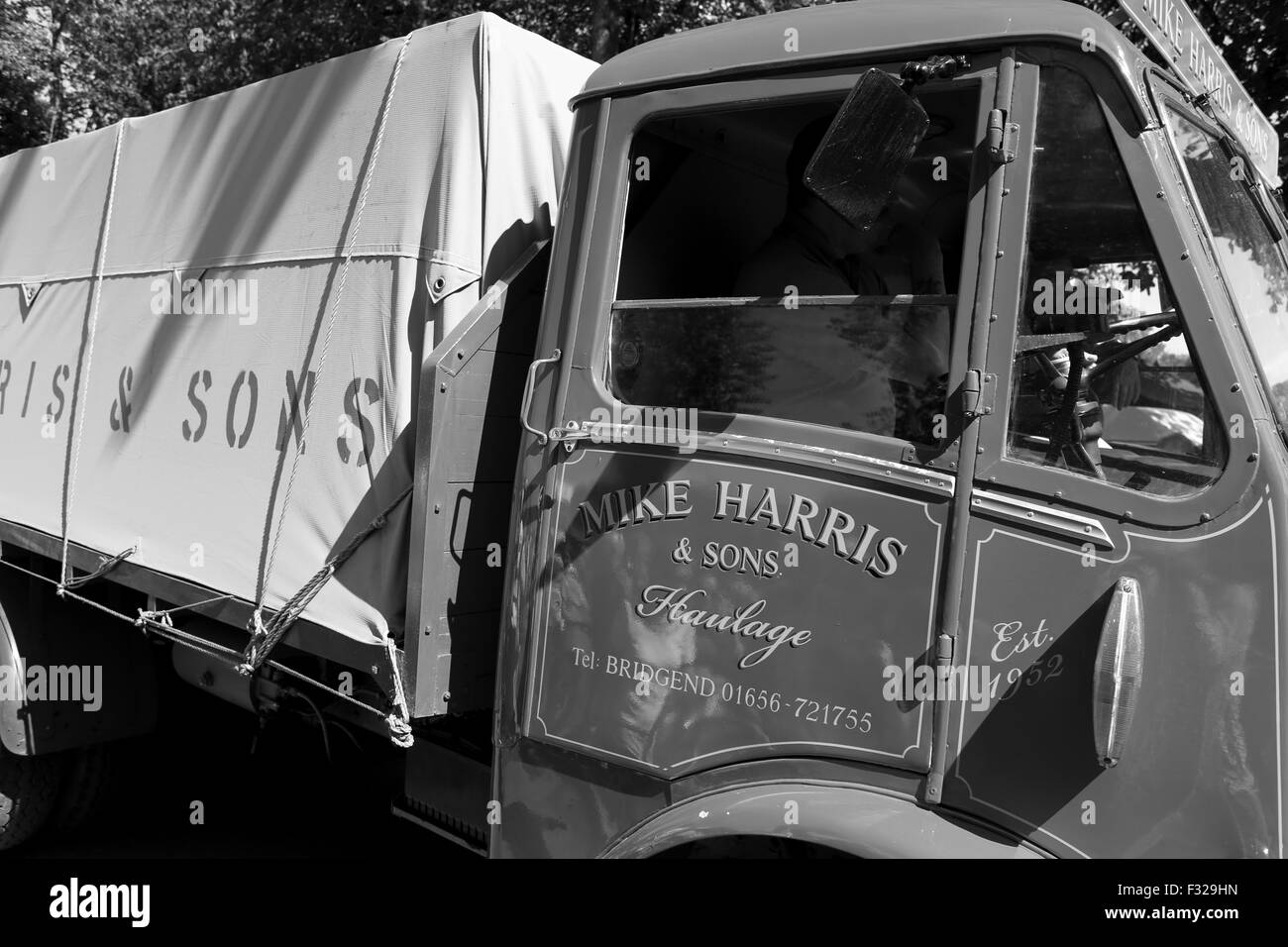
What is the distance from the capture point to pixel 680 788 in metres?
2.18

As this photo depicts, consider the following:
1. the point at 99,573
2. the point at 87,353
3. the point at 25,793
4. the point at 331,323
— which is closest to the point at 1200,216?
the point at 331,323

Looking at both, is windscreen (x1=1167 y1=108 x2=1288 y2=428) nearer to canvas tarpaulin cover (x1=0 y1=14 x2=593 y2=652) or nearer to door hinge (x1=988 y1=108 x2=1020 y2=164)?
door hinge (x1=988 y1=108 x2=1020 y2=164)

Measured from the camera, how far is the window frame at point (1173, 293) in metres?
1.79

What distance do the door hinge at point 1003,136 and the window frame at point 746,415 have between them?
3 cm

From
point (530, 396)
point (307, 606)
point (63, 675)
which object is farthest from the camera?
point (63, 675)

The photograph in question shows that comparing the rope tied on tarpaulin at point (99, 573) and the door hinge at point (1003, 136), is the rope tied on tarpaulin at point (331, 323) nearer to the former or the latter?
the rope tied on tarpaulin at point (99, 573)

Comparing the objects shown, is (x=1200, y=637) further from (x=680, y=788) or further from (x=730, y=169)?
(x=730, y=169)

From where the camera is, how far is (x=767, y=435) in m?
2.15

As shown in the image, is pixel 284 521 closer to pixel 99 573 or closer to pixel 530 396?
pixel 530 396

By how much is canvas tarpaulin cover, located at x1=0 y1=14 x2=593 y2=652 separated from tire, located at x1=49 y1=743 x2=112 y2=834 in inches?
42.0

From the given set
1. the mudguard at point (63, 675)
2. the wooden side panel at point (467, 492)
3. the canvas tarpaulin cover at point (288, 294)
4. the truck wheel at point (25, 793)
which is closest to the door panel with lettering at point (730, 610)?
the wooden side panel at point (467, 492)

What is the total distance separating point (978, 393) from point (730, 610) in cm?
66

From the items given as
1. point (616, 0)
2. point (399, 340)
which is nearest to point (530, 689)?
point (399, 340)

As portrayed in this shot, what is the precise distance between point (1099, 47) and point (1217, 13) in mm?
4832
